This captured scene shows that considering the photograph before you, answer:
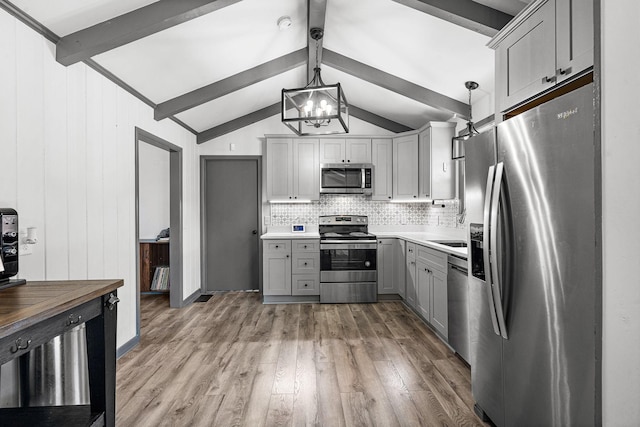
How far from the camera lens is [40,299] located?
126cm

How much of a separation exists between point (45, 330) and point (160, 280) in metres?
3.99

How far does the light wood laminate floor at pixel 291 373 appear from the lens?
2000 millimetres

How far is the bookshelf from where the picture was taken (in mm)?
4953

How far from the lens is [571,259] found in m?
1.24

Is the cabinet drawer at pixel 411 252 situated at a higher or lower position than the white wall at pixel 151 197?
lower

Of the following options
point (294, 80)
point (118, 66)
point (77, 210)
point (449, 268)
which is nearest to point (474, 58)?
point (449, 268)

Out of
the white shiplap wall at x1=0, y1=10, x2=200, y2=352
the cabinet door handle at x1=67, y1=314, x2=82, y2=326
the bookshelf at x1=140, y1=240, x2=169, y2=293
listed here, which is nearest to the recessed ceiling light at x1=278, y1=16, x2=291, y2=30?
the white shiplap wall at x1=0, y1=10, x2=200, y2=352

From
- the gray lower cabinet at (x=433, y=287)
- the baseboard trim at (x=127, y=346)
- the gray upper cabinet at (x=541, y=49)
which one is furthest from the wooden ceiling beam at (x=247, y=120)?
the gray upper cabinet at (x=541, y=49)

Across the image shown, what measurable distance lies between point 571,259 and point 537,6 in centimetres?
131

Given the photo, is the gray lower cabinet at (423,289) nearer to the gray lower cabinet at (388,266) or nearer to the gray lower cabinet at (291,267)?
the gray lower cabinet at (388,266)

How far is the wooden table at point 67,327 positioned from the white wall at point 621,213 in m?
1.92

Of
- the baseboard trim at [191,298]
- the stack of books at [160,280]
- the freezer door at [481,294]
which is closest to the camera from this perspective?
the freezer door at [481,294]

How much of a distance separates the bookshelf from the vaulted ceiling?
1951 millimetres

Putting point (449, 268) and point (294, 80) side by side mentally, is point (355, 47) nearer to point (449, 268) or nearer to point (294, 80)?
point (294, 80)
